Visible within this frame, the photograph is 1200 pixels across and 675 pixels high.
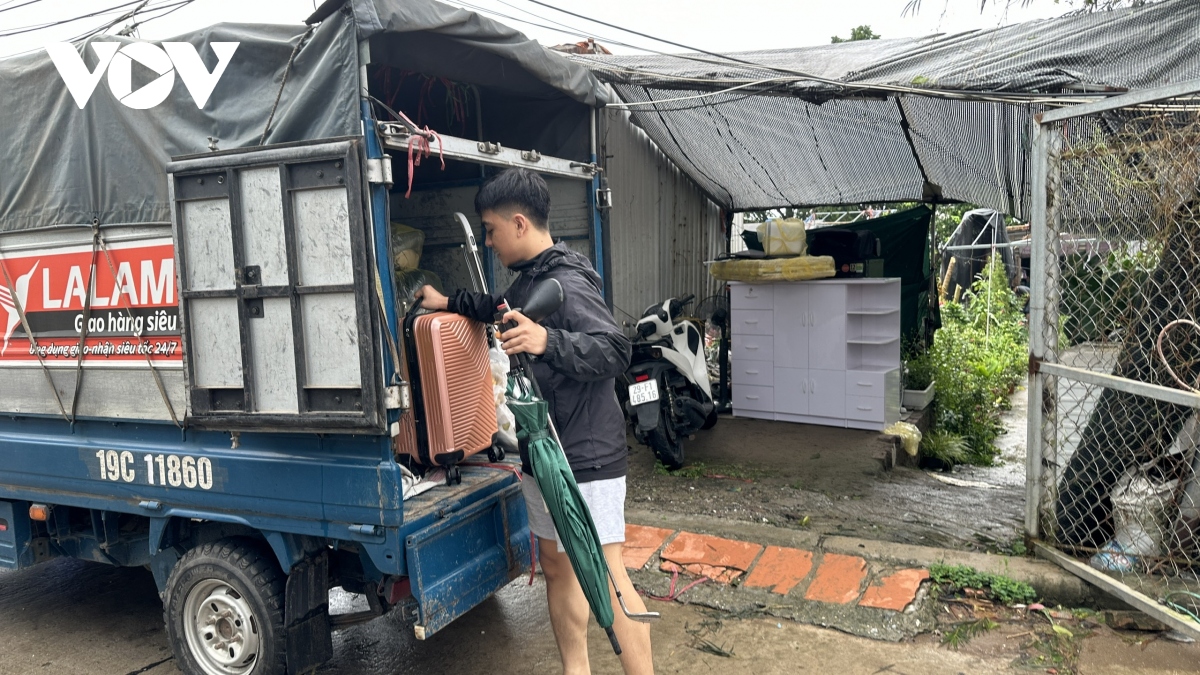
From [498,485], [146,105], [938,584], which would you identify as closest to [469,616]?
[498,485]

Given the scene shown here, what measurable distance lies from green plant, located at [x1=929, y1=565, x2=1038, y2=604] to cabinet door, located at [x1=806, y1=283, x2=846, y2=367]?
318 centimetres

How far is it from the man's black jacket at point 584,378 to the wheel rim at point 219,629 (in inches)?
53.9

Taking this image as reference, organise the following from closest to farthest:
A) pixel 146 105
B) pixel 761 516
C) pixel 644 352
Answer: pixel 146 105, pixel 761 516, pixel 644 352

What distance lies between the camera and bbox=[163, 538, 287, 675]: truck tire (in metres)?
3.11

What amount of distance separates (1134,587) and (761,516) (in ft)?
6.55

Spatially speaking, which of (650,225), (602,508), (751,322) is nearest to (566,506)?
(602,508)

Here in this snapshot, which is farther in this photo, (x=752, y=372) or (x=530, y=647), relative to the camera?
(x=752, y=372)

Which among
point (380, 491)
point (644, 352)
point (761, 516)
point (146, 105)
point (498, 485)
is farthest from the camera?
point (644, 352)

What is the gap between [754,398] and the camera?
7430mm

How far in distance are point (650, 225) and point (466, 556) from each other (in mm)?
4982

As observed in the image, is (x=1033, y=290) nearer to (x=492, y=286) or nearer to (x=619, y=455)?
(x=619, y=455)

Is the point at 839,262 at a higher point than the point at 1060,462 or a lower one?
higher

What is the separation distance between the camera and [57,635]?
407 cm
